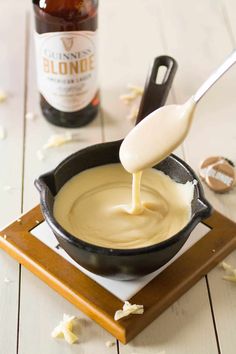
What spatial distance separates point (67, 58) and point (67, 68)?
A: 2cm

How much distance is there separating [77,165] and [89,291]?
0.63 ft

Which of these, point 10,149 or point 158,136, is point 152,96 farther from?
point 10,149

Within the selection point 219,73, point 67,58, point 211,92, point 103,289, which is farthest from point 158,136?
point 211,92

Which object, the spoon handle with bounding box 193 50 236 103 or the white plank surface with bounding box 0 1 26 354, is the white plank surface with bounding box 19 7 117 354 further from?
the spoon handle with bounding box 193 50 236 103

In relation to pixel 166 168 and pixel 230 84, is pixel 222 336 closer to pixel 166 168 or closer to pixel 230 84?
pixel 166 168

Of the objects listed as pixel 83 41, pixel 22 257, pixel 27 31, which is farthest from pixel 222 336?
pixel 27 31

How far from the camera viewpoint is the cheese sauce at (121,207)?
976 millimetres

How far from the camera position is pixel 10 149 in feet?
4.25

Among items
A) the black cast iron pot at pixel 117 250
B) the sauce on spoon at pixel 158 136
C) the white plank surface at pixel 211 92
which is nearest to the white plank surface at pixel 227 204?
the white plank surface at pixel 211 92

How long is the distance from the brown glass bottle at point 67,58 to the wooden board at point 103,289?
0.88ft

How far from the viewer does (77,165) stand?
1.06m

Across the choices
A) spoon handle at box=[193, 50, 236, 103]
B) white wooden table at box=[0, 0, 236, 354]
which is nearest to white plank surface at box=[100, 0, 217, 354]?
white wooden table at box=[0, 0, 236, 354]

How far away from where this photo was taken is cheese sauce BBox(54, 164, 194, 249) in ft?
3.20

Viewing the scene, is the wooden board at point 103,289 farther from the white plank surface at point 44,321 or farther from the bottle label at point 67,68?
the bottle label at point 67,68
